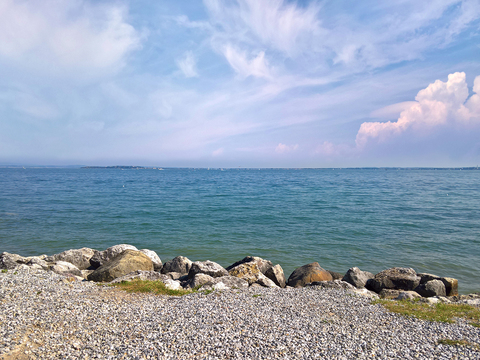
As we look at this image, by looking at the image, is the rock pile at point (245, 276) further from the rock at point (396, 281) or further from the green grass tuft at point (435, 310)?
the green grass tuft at point (435, 310)

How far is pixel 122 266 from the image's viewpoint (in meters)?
14.8

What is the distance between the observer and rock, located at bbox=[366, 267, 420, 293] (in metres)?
14.9

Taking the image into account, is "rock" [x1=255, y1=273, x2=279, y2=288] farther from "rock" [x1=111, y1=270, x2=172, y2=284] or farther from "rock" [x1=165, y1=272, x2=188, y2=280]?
"rock" [x1=111, y1=270, x2=172, y2=284]

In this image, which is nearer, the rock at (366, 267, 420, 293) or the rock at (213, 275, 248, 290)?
the rock at (213, 275, 248, 290)

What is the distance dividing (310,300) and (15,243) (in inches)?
966

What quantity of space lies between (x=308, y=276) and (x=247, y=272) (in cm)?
342

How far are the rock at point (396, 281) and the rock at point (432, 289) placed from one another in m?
0.68

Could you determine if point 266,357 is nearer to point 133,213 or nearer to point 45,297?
point 45,297

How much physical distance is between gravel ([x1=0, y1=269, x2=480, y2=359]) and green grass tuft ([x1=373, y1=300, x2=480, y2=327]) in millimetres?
457

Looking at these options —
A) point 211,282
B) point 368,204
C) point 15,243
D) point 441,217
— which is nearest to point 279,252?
point 211,282

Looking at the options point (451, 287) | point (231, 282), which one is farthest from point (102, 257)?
point (451, 287)

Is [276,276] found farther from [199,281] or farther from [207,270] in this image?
[199,281]

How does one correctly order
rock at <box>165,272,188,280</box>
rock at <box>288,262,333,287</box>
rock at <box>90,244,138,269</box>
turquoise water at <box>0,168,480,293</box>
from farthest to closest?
1. turquoise water at <box>0,168,480,293</box>
2. rock at <box>90,244,138,269</box>
3. rock at <box>165,272,188,280</box>
4. rock at <box>288,262,333,287</box>

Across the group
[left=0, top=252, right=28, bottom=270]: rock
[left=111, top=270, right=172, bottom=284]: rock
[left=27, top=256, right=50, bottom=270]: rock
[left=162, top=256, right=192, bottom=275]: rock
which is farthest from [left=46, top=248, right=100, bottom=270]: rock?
[left=111, top=270, right=172, bottom=284]: rock
